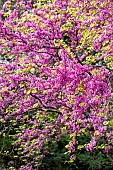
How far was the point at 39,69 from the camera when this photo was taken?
5.78m

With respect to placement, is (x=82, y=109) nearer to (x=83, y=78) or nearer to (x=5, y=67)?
(x=83, y=78)

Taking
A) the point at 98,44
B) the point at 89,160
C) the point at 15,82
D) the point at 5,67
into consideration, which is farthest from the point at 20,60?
the point at 89,160

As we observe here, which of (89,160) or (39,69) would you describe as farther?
(89,160)

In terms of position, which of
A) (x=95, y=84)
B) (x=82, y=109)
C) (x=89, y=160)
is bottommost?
(x=89, y=160)

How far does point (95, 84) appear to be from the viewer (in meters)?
4.48

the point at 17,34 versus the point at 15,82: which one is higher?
the point at 17,34

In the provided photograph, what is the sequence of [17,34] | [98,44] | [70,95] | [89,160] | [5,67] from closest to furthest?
[70,95], [17,34], [98,44], [5,67], [89,160]

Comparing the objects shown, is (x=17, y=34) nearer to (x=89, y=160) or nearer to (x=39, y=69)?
(x=39, y=69)

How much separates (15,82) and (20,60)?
0.75 m

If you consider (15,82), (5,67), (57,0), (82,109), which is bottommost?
(82,109)

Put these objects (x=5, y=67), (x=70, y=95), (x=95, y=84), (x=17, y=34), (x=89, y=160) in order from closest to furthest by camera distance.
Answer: (x=95, y=84) → (x=70, y=95) → (x=17, y=34) → (x=5, y=67) → (x=89, y=160)

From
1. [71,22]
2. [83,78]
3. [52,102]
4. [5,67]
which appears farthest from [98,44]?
[5,67]

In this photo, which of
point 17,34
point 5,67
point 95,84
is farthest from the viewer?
point 5,67

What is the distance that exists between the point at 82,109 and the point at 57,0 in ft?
9.28
